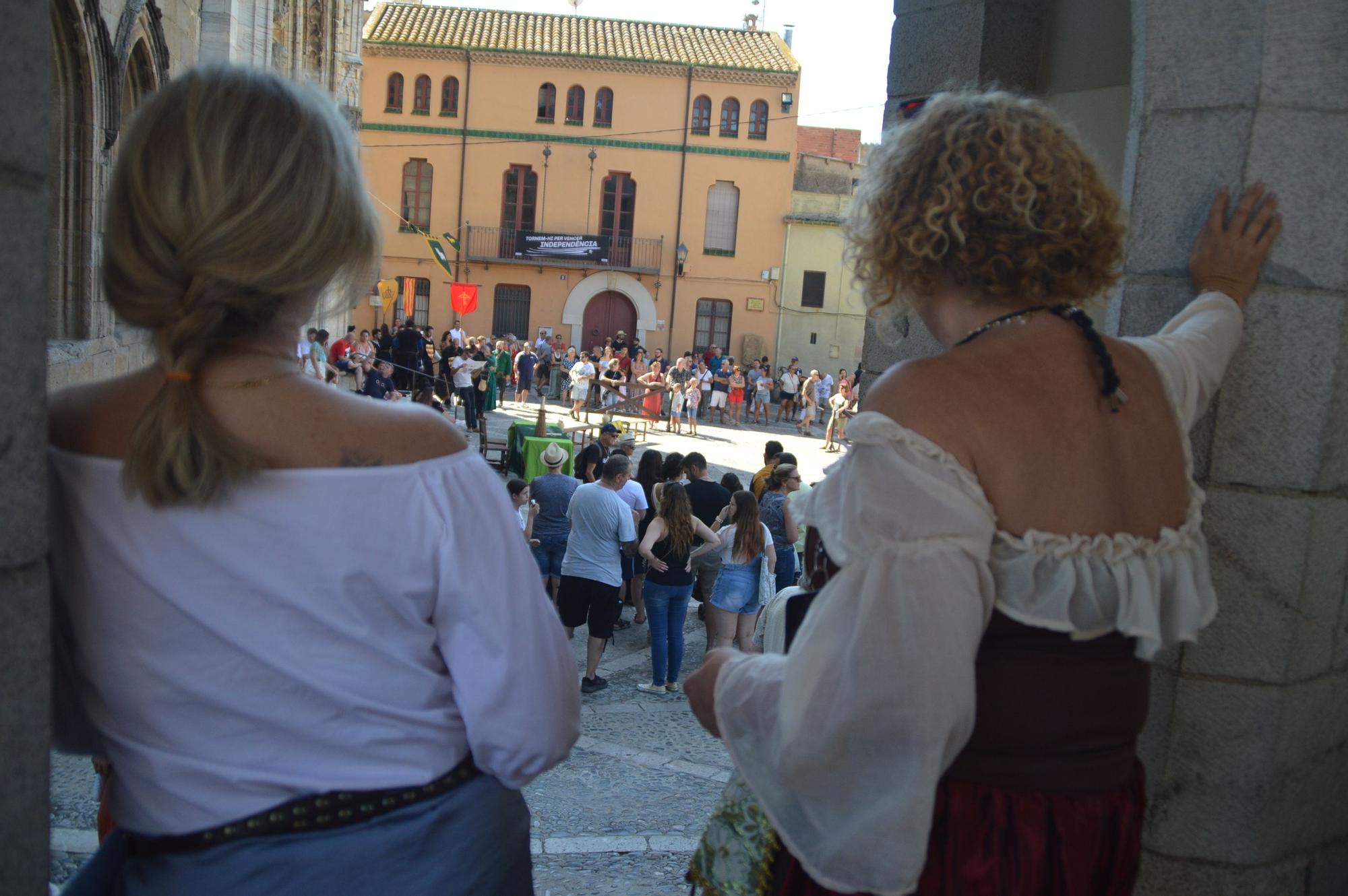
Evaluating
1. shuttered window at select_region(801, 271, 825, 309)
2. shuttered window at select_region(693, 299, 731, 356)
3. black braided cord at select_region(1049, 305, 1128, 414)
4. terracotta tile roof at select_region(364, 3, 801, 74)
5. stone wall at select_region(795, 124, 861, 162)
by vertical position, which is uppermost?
terracotta tile roof at select_region(364, 3, 801, 74)

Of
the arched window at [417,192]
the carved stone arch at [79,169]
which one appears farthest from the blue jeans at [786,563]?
the arched window at [417,192]

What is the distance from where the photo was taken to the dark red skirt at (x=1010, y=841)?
162 centimetres

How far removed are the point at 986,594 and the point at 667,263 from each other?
1349 inches

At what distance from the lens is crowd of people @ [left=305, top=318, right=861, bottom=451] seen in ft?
62.0

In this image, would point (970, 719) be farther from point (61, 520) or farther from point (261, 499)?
point (61, 520)

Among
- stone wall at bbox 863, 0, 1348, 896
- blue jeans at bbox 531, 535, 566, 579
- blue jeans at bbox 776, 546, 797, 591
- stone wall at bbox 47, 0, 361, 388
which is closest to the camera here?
stone wall at bbox 863, 0, 1348, 896

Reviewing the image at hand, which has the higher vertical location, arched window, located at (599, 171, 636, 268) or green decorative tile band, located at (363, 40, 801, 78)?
green decorative tile band, located at (363, 40, 801, 78)

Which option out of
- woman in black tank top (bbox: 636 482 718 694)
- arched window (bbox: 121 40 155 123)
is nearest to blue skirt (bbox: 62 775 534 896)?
woman in black tank top (bbox: 636 482 718 694)

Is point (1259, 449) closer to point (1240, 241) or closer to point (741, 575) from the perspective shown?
point (1240, 241)

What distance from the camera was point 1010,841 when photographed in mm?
1622

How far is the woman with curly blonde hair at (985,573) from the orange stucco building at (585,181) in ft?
111

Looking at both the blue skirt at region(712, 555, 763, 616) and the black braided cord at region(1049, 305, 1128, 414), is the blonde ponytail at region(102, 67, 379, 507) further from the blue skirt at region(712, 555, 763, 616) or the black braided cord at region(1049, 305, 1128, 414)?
the blue skirt at region(712, 555, 763, 616)

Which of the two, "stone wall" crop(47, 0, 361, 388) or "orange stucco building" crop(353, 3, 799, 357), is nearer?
"stone wall" crop(47, 0, 361, 388)

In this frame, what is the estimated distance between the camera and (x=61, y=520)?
1.42 m
